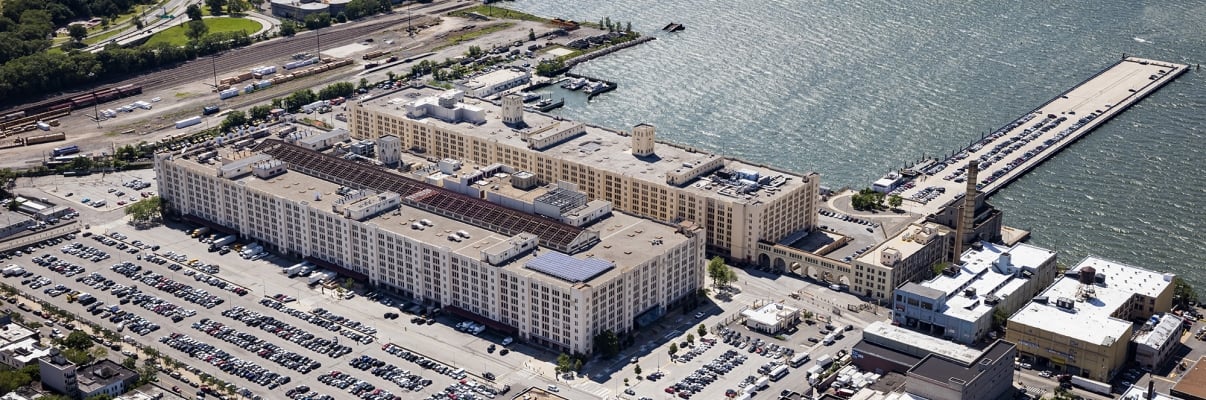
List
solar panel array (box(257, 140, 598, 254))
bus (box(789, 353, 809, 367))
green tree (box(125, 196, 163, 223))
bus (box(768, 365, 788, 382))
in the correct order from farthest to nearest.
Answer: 1. green tree (box(125, 196, 163, 223))
2. solar panel array (box(257, 140, 598, 254))
3. bus (box(789, 353, 809, 367))
4. bus (box(768, 365, 788, 382))

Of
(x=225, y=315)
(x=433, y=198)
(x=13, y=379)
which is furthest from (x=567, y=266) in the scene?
(x=13, y=379)

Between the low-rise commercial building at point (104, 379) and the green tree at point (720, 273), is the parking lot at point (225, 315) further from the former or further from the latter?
the green tree at point (720, 273)

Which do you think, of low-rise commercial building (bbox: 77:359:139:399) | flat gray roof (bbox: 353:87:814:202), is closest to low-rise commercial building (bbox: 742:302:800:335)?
flat gray roof (bbox: 353:87:814:202)

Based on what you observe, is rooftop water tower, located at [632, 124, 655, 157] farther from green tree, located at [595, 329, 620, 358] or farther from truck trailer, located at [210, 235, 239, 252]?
truck trailer, located at [210, 235, 239, 252]

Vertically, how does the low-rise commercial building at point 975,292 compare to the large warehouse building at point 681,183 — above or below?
below

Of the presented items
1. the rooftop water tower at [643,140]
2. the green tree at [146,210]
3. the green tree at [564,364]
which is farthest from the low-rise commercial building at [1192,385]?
the green tree at [146,210]

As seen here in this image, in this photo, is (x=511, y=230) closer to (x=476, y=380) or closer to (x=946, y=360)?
(x=476, y=380)

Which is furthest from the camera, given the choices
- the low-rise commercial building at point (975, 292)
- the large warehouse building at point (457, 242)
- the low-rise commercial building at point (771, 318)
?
the low-rise commercial building at point (771, 318)
